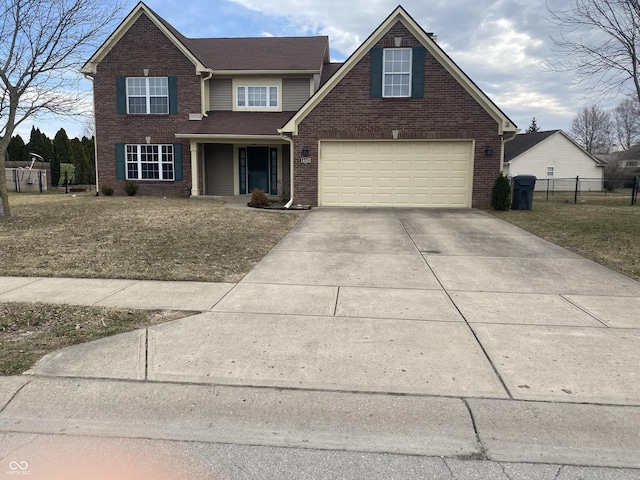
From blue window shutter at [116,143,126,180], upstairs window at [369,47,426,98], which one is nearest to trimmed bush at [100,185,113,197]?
blue window shutter at [116,143,126,180]

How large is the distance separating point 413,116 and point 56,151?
28975 millimetres

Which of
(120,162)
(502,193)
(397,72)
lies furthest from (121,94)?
(502,193)

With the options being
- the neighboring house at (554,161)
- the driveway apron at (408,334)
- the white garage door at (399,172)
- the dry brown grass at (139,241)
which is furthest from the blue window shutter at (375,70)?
the neighboring house at (554,161)

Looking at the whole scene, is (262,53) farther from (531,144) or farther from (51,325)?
(531,144)

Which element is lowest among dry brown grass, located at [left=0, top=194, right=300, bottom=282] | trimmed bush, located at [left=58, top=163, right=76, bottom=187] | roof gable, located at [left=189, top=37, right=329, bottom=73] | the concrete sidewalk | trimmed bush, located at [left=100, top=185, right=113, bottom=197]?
the concrete sidewalk

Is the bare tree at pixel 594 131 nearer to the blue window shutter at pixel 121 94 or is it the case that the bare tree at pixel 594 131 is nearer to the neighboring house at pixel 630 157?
the neighboring house at pixel 630 157

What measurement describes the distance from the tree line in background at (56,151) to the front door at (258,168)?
15860 mm

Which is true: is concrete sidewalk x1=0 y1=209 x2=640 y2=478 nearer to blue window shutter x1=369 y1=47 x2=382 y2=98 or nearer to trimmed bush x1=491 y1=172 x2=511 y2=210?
trimmed bush x1=491 y1=172 x2=511 y2=210

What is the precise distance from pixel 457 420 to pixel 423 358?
1018mm

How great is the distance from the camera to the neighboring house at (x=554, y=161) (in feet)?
133

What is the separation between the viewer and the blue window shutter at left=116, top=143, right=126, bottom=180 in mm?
21703

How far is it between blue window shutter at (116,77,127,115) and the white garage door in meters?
10.3

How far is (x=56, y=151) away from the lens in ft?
113

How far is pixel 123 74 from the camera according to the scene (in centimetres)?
2130
